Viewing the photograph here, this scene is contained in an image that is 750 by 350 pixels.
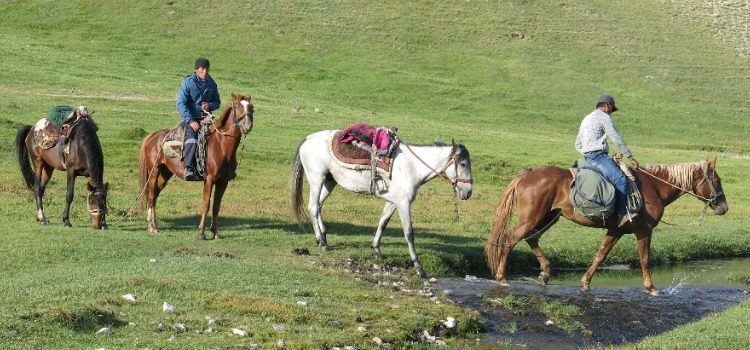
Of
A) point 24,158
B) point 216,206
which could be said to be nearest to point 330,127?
point 24,158

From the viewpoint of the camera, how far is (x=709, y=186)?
1772cm

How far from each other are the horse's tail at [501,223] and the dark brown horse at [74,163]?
7617mm

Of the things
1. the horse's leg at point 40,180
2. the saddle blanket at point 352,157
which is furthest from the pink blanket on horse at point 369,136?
the horse's leg at point 40,180

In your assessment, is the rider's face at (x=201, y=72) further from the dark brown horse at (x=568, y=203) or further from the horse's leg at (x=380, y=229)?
the dark brown horse at (x=568, y=203)

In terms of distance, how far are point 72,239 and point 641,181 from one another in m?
10.0

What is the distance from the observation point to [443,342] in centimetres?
1316

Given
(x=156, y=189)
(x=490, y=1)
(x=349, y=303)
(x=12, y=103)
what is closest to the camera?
(x=349, y=303)

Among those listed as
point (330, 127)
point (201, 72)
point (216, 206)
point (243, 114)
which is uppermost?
point (201, 72)

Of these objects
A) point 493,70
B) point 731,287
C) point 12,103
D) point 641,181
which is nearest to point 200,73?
point 641,181

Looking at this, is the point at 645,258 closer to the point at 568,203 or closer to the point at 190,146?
the point at 568,203

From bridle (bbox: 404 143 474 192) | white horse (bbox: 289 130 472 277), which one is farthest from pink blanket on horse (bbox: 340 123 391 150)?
bridle (bbox: 404 143 474 192)

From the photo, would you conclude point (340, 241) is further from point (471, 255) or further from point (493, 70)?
point (493, 70)

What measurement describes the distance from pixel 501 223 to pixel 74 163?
8780mm

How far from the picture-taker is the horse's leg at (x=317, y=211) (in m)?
18.9
